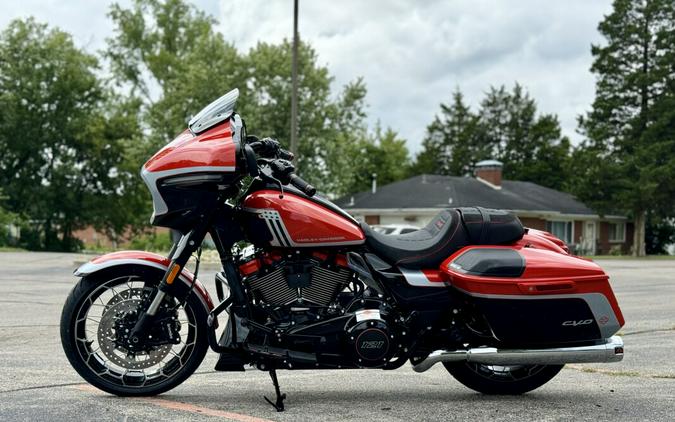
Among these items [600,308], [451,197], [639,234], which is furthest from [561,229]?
[600,308]

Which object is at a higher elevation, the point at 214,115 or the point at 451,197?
the point at 214,115

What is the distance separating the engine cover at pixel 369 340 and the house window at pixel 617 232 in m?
59.3

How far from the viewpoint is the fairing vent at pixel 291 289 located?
5.27m

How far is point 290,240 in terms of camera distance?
517 cm

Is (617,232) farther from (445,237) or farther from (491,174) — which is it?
(445,237)

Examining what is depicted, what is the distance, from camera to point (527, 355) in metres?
5.30

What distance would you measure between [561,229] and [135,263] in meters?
53.4

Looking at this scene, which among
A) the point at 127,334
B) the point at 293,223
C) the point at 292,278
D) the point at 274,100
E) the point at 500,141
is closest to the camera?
the point at 293,223

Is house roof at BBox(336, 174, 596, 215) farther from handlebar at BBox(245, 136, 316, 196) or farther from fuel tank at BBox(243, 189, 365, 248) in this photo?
fuel tank at BBox(243, 189, 365, 248)

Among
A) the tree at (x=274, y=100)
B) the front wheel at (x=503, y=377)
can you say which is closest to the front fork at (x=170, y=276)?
the front wheel at (x=503, y=377)

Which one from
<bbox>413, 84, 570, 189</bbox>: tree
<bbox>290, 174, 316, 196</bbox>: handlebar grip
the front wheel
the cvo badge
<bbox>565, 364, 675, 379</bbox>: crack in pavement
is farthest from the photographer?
<bbox>413, 84, 570, 189</bbox>: tree

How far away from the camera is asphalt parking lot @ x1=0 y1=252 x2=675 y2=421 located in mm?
5123

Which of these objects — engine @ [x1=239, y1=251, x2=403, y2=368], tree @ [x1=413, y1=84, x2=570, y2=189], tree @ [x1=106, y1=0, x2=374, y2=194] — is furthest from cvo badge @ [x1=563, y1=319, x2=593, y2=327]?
tree @ [x1=413, y1=84, x2=570, y2=189]

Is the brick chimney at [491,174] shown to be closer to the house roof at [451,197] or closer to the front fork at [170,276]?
the house roof at [451,197]
